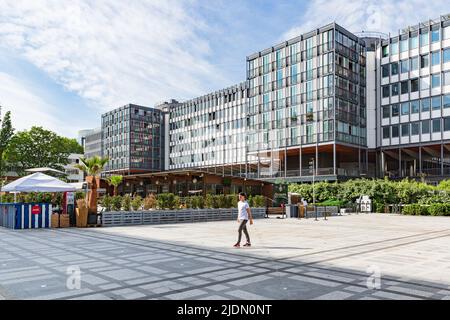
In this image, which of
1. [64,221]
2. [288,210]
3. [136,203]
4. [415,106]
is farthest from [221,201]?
[415,106]

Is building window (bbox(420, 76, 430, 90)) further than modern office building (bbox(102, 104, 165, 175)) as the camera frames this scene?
No

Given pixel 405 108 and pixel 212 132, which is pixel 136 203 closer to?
pixel 405 108

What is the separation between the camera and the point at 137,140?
322ft

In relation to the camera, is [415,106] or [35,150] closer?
[415,106]

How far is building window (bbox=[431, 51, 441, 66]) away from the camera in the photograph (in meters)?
55.2

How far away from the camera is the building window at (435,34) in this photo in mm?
55463

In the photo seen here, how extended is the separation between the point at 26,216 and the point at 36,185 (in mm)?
1894

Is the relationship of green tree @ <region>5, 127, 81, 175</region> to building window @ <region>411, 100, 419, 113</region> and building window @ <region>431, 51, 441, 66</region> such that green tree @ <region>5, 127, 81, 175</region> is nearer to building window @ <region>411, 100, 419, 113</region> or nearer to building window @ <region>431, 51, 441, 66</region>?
building window @ <region>411, 100, 419, 113</region>

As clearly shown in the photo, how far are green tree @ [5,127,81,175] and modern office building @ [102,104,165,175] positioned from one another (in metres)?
20.6

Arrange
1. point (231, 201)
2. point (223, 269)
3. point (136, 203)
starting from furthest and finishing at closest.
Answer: point (231, 201), point (136, 203), point (223, 269)

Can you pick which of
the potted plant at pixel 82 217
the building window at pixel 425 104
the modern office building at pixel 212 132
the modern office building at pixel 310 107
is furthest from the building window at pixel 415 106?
the potted plant at pixel 82 217

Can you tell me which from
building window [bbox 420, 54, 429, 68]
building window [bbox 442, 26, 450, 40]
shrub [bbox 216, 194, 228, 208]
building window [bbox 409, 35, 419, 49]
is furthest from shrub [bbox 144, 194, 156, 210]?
building window [bbox 409, 35, 419, 49]

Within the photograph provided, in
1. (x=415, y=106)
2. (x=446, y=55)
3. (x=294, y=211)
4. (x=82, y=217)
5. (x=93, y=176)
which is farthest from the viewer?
(x=415, y=106)
